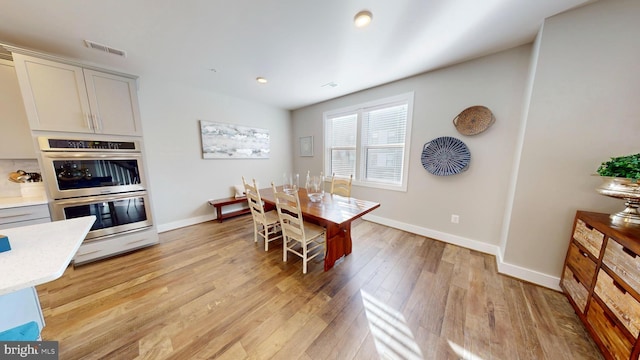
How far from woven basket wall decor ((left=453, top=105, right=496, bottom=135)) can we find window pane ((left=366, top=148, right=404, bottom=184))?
84 cm

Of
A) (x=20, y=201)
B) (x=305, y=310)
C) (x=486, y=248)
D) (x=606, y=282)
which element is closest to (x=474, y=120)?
(x=486, y=248)

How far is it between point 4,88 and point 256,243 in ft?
10.4

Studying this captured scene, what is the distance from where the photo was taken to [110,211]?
7.58 feet

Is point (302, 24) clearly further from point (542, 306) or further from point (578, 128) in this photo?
point (542, 306)

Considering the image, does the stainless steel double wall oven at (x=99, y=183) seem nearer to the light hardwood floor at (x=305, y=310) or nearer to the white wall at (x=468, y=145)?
the light hardwood floor at (x=305, y=310)

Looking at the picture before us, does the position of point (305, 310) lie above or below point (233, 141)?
below

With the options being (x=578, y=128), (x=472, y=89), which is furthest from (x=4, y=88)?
(x=578, y=128)

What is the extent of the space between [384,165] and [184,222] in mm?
3762

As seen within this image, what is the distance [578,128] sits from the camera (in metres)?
1.62

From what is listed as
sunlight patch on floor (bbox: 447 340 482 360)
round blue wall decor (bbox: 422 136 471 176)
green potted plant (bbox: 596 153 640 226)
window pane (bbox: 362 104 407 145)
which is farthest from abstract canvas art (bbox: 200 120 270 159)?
green potted plant (bbox: 596 153 640 226)

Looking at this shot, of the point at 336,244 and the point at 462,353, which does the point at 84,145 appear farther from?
the point at 462,353

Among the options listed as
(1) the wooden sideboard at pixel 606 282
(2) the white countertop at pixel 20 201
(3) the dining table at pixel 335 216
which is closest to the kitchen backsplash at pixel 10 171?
(2) the white countertop at pixel 20 201

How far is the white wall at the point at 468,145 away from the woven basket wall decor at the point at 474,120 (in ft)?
0.22

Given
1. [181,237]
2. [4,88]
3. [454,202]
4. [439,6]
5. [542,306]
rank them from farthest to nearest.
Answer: [181,237] → [454,202] → [4,88] → [542,306] → [439,6]
